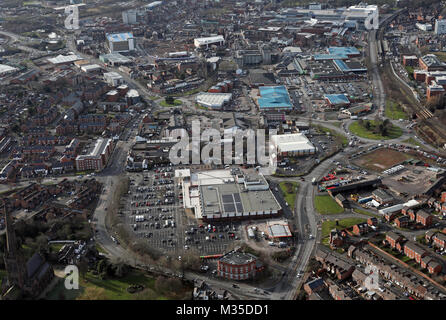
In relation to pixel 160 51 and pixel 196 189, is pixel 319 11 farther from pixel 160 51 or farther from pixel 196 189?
pixel 196 189

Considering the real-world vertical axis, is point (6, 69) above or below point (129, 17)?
below

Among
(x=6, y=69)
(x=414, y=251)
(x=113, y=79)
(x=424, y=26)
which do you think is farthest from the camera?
(x=424, y=26)

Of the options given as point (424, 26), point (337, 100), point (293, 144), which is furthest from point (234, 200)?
point (424, 26)

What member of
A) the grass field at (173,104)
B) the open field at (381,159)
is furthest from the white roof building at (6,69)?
the open field at (381,159)

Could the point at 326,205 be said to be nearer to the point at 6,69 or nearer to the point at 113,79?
the point at 113,79

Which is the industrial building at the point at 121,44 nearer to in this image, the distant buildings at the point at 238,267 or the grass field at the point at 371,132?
the grass field at the point at 371,132

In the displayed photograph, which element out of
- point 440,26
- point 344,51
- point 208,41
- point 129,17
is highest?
point 129,17
